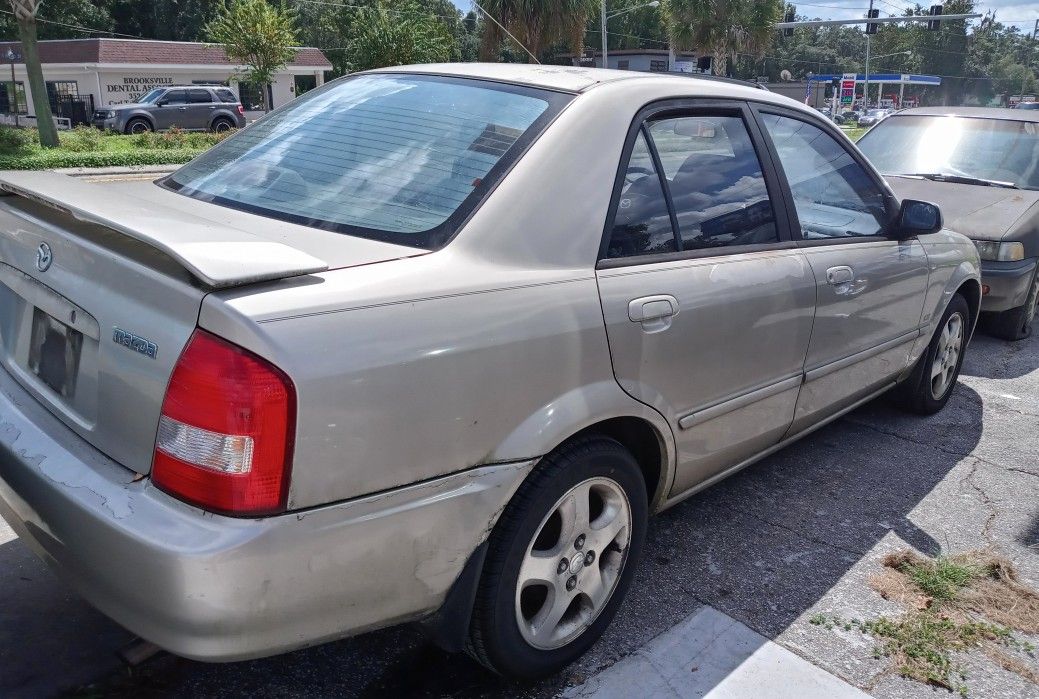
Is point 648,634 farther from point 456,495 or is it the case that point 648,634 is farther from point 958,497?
point 958,497

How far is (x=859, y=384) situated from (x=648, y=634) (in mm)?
1718

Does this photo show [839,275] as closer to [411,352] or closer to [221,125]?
[411,352]

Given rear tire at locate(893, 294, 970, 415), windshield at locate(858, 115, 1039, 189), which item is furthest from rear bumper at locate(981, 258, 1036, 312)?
rear tire at locate(893, 294, 970, 415)

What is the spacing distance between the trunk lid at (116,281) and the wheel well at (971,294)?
376cm

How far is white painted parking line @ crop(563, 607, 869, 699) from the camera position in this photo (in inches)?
101

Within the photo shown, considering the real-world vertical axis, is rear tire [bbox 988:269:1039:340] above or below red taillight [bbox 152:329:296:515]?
below

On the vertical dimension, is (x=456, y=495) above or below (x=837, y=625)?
above

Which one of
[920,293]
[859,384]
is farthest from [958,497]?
[920,293]

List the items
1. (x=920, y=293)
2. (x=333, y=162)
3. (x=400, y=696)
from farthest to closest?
(x=920, y=293) → (x=333, y=162) → (x=400, y=696)

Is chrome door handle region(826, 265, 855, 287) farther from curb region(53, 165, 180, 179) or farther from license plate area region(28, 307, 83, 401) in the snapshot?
curb region(53, 165, 180, 179)

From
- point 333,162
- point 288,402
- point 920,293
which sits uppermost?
point 333,162

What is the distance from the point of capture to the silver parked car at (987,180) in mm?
6145

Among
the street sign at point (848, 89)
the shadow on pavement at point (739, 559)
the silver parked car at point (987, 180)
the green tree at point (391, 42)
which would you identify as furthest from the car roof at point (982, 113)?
the street sign at point (848, 89)

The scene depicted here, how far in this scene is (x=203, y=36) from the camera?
5588 centimetres
